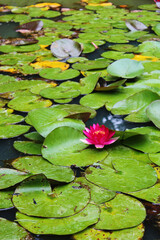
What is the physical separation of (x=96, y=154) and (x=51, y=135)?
0.20 metres

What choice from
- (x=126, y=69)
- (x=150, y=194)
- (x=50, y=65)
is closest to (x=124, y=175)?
(x=150, y=194)

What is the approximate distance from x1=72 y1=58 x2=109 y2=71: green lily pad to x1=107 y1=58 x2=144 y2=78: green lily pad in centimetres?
19

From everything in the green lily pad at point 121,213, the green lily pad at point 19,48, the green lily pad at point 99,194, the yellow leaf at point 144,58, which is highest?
the green lily pad at point 121,213

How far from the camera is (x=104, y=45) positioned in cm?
269

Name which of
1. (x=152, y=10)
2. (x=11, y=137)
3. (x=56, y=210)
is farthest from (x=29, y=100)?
(x=152, y=10)

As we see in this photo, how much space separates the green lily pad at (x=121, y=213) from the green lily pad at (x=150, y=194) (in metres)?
0.03

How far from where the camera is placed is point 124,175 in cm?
113

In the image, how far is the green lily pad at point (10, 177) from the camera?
109cm

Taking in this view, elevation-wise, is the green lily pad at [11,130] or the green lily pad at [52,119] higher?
the green lily pad at [52,119]

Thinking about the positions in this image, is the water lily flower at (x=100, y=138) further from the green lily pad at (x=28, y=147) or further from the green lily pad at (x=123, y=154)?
the green lily pad at (x=28, y=147)

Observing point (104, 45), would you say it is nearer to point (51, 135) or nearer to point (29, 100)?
point (29, 100)

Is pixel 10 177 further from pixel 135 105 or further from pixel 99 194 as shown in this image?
pixel 135 105

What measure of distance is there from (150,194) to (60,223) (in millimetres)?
319

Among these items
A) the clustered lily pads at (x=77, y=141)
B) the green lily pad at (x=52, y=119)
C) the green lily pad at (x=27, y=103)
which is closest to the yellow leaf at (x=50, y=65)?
the clustered lily pads at (x=77, y=141)
